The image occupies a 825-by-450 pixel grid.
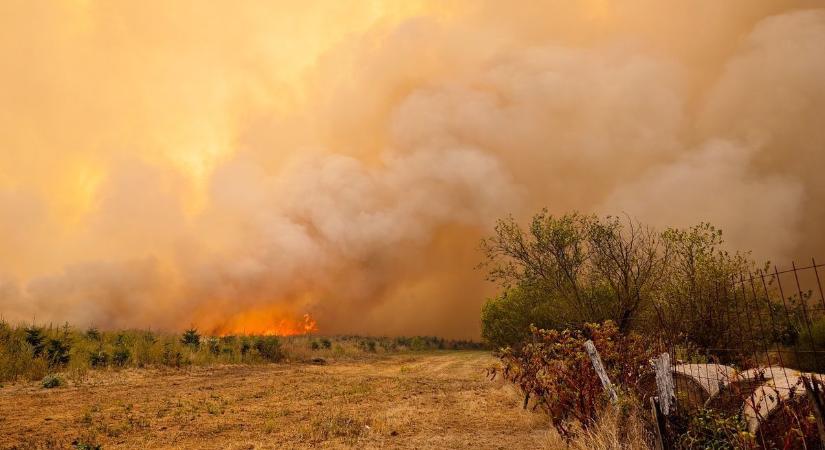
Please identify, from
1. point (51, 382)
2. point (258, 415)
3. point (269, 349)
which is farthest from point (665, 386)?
point (269, 349)

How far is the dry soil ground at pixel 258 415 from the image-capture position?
37.9 feet

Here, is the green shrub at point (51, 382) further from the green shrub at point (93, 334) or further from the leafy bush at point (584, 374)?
the leafy bush at point (584, 374)

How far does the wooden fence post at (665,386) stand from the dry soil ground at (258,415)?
395 cm

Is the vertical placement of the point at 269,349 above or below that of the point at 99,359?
below

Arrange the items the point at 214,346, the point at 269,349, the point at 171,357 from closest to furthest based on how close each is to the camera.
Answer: the point at 171,357 → the point at 214,346 → the point at 269,349

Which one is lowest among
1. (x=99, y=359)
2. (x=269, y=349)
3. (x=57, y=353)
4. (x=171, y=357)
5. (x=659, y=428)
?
(x=659, y=428)

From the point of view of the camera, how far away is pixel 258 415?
1496cm

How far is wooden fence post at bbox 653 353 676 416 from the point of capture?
7.79m

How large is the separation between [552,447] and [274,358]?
3159 centimetres

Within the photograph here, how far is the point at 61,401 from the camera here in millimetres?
16078

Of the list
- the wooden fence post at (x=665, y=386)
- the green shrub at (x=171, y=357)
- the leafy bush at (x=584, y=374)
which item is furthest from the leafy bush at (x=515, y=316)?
the green shrub at (x=171, y=357)

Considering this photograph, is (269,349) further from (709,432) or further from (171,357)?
(709,432)

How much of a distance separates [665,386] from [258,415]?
1236cm

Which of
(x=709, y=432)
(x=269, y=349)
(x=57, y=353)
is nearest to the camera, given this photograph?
(x=709, y=432)
